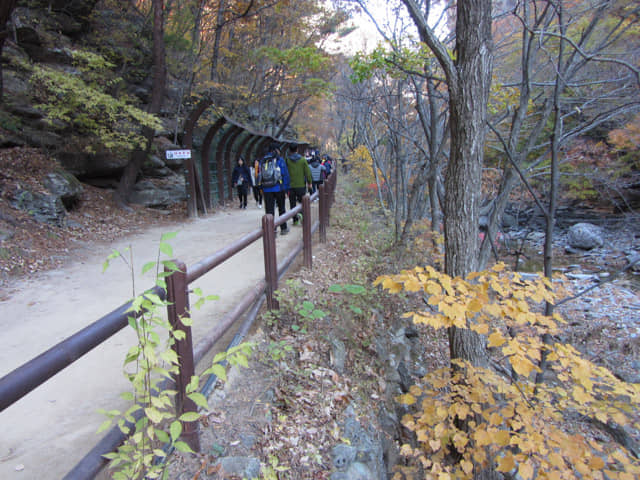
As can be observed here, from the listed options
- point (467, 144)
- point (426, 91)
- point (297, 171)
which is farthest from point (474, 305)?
point (426, 91)

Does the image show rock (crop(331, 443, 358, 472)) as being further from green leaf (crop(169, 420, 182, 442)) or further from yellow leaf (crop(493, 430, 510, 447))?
green leaf (crop(169, 420, 182, 442))

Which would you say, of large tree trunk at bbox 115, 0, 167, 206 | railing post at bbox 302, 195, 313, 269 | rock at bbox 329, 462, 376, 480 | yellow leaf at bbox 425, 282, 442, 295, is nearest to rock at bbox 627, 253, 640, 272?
yellow leaf at bbox 425, 282, 442, 295

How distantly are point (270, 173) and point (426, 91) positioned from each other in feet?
14.3

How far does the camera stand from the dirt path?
2312 mm

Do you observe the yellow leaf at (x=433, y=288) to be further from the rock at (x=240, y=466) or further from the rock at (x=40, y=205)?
the rock at (x=40, y=205)

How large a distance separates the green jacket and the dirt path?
1.09 metres

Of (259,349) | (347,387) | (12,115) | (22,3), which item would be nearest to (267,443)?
(259,349)

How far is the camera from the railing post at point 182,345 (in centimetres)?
201

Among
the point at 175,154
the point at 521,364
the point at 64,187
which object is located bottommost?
the point at 521,364

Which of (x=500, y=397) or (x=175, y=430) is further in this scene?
(x=500, y=397)

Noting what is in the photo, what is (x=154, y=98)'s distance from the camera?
10570 millimetres

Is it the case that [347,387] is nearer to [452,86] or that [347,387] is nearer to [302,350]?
[302,350]

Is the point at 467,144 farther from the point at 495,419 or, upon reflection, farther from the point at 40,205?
the point at 40,205

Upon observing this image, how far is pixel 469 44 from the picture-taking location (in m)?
3.32
